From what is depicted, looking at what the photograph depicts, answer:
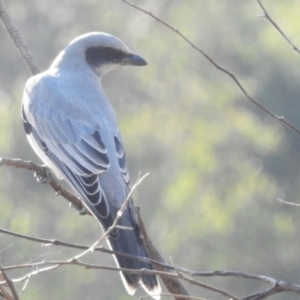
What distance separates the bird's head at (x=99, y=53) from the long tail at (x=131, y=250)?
1.38 meters

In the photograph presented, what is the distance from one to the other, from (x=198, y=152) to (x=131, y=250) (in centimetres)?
892

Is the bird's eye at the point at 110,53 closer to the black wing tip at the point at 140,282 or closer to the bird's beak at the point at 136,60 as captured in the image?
the bird's beak at the point at 136,60

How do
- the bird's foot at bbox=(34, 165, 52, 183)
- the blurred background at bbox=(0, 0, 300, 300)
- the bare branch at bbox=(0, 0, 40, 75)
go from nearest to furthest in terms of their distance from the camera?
1. the bird's foot at bbox=(34, 165, 52, 183)
2. the bare branch at bbox=(0, 0, 40, 75)
3. the blurred background at bbox=(0, 0, 300, 300)

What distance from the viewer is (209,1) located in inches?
601

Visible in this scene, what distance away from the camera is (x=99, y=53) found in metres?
4.90

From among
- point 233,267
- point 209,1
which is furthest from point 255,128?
point 209,1

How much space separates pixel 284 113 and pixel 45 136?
625cm

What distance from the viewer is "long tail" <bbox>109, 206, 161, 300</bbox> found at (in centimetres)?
346

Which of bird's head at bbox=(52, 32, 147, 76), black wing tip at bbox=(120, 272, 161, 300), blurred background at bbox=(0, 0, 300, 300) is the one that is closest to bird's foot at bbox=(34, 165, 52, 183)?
black wing tip at bbox=(120, 272, 161, 300)

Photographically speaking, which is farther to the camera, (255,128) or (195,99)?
(195,99)

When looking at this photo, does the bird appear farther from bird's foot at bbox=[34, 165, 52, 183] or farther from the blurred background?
the blurred background

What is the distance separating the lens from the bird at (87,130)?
12.5 ft

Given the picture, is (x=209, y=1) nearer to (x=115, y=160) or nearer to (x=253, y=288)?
(x=253, y=288)

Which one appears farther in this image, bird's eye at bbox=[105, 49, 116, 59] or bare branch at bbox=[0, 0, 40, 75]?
bird's eye at bbox=[105, 49, 116, 59]
